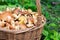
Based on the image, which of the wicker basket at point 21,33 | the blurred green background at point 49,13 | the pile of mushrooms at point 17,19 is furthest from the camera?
the blurred green background at point 49,13

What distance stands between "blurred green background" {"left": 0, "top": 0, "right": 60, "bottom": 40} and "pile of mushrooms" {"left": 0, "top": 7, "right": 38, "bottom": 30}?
0.52 m

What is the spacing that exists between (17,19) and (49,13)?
54.2 inches

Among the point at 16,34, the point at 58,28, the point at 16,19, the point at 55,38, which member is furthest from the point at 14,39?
the point at 58,28

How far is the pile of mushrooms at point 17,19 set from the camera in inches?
71.1

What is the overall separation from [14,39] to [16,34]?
2.6 inches

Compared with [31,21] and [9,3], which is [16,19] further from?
[9,3]

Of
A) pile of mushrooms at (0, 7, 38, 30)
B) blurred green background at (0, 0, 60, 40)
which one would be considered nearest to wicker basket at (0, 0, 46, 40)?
pile of mushrooms at (0, 7, 38, 30)

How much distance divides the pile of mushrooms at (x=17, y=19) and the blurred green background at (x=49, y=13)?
52 cm

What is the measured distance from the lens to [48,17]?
2994mm

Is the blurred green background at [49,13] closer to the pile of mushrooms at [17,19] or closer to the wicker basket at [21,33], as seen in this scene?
the pile of mushrooms at [17,19]

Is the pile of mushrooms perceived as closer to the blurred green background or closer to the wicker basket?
the wicker basket

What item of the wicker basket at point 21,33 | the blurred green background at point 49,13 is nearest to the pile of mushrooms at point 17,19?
the wicker basket at point 21,33

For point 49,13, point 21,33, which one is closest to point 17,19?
point 21,33

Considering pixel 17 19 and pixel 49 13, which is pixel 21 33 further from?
pixel 49 13
